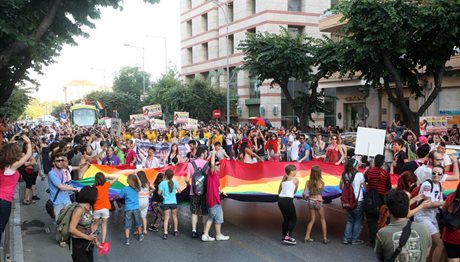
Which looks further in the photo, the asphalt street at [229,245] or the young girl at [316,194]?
the young girl at [316,194]

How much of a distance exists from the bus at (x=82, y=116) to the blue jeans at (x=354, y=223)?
43699mm

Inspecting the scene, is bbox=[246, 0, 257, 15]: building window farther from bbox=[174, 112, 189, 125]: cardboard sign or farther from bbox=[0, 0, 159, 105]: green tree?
bbox=[0, 0, 159, 105]: green tree

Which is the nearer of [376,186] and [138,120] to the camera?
[376,186]

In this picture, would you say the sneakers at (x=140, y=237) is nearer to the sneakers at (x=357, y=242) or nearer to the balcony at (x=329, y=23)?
the sneakers at (x=357, y=242)

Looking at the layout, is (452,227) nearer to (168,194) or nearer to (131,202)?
(168,194)

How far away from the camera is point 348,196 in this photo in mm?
8906

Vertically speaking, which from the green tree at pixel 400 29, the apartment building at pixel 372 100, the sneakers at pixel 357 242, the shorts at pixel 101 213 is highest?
the green tree at pixel 400 29

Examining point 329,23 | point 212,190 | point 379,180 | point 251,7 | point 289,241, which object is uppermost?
point 251,7

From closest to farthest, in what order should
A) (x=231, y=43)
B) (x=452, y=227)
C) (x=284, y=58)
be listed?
(x=452, y=227) → (x=284, y=58) → (x=231, y=43)

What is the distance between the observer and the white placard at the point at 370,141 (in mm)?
10617

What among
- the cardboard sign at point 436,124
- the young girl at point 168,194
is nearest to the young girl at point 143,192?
the young girl at point 168,194

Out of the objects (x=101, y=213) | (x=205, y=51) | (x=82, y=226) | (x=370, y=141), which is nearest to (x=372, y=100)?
(x=370, y=141)

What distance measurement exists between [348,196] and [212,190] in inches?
103

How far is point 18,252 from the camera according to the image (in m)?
7.89
